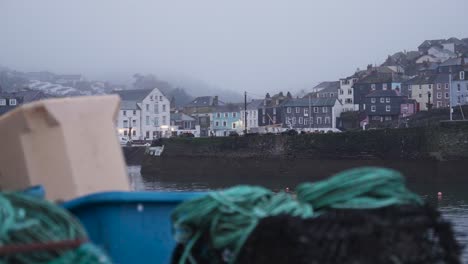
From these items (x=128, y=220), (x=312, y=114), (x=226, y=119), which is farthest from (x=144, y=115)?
(x=128, y=220)

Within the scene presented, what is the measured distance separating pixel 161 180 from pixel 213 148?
8536 mm

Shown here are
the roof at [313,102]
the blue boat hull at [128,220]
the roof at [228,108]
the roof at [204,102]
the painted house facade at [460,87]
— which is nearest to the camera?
the blue boat hull at [128,220]

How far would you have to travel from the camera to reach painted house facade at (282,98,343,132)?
7944 centimetres

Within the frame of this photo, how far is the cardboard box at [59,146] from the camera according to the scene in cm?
331

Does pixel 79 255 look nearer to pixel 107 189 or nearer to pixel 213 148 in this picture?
pixel 107 189

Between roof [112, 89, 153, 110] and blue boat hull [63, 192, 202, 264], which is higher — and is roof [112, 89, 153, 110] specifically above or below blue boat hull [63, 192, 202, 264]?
above

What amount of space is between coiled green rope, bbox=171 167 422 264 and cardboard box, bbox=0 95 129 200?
0.59m

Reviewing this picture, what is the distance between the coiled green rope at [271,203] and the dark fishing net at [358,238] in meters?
0.07

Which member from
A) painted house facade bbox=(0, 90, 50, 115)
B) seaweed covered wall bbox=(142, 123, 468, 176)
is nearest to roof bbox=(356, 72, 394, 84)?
seaweed covered wall bbox=(142, 123, 468, 176)

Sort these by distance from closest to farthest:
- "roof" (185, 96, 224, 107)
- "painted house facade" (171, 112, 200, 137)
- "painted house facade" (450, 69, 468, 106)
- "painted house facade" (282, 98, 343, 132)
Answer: "painted house facade" (450, 69, 468, 106)
"painted house facade" (282, 98, 343, 132)
"painted house facade" (171, 112, 200, 137)
"roof" (185, 96, 224, 107)

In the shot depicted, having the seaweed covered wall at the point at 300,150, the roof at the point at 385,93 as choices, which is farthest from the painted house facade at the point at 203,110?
the seaweed covered wall at the point at 300,150

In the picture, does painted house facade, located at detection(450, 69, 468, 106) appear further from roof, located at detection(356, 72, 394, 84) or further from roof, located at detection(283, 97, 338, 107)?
roof, located at detection(283, 97, 338, 107)

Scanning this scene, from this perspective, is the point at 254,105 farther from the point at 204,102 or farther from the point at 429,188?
the point at 429,188

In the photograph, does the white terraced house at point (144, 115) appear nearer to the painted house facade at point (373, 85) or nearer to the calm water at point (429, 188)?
the painted house facade at point (373, 85)
